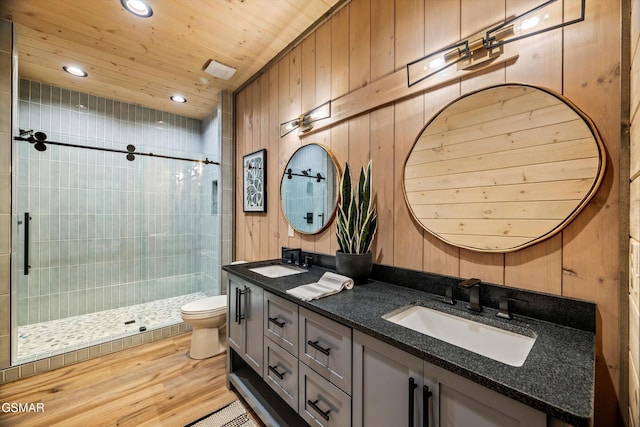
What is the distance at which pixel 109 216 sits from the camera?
327cm

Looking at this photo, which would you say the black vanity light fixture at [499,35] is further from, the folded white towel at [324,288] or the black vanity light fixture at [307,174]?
the folded white towel at [324,288]

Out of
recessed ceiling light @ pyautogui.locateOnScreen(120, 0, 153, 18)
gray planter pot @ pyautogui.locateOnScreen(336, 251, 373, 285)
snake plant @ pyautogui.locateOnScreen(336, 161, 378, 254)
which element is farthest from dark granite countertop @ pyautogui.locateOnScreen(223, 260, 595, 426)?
recessed ceiling light @ pyautogui.locateOnScreen(120, 0, 153, 18)

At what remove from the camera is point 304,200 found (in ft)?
7.12

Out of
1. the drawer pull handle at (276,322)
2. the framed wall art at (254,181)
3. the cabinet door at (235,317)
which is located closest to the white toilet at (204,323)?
the cabinet door at (235,317)

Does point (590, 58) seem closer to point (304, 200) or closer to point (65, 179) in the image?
point (304, 200)

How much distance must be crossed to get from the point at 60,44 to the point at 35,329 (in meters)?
2.73

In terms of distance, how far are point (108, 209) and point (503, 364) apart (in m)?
4.01

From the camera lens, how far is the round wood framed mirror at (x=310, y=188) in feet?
6.37

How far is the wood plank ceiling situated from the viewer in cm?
188

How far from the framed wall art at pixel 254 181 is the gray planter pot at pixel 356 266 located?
1343 mm

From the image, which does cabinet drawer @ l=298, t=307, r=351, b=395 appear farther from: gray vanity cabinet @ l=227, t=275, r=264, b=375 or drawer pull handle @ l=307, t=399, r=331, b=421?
gray vanity cabinet @ l=227, t=275, r=264, b=375

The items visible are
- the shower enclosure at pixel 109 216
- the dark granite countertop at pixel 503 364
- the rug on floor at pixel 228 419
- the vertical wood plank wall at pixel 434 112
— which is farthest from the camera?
the shower enclosure at pixel 109 216

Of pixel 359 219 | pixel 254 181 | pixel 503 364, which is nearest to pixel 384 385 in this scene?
pixel 503 364

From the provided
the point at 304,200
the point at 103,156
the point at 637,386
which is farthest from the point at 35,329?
the point at 637,386
